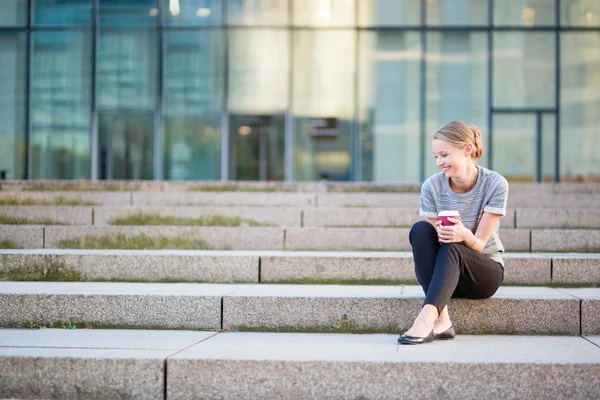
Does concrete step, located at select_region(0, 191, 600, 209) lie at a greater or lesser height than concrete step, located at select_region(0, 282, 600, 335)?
greater

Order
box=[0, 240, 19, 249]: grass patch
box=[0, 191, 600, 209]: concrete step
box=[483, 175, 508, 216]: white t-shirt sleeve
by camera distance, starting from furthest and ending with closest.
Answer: box=[0, 191, 600, 209]: concrete step → box=[0, 240, 19, 249]: grass patch → box=[483, 175, 508, 216]: white t-shirt sleeve

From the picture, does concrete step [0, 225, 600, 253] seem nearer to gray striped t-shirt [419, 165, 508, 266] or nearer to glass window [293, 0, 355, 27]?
gray striped t-shirt [419, 165, 508, 266]

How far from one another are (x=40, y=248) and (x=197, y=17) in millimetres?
10040

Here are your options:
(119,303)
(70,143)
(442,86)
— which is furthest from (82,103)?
(119,303)

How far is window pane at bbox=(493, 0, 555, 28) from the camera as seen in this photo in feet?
49.1

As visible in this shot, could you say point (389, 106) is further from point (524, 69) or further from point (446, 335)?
point (446, 335)

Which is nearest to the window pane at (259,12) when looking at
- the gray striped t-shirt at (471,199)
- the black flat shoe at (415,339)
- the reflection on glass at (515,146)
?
the reflection on glass at (515,146)

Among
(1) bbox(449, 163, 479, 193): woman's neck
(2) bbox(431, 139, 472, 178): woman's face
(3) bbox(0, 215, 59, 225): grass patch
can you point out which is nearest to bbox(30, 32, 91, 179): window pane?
(3) bbox(0, 215, 59, 225): grass patch

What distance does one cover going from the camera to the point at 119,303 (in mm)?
4270

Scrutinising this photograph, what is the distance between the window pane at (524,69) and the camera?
48.7ft

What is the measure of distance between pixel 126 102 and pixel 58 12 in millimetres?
2490

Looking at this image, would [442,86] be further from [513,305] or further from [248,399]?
[248,399]

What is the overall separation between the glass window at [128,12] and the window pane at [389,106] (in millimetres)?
4590

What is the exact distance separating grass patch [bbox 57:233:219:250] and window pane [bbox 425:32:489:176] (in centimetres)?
951
